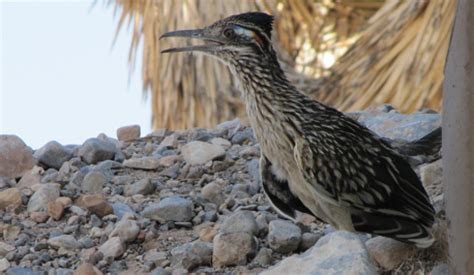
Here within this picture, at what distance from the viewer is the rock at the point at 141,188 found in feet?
21.8

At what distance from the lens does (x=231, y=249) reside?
18.9 feet

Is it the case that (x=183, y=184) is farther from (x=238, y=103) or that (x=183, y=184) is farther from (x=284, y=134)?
(x=238, y=103)

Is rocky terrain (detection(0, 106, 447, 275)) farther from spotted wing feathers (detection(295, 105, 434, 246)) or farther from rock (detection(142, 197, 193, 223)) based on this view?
spotted wing feathers (detection(295, 105, 434, 246))

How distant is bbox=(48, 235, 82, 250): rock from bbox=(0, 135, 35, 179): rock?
1006 mm

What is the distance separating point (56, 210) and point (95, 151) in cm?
86

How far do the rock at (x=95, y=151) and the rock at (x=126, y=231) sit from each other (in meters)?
1.12

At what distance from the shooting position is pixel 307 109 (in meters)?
5.83

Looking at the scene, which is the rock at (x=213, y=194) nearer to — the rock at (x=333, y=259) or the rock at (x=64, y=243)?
the rock at (x=64, y=243)

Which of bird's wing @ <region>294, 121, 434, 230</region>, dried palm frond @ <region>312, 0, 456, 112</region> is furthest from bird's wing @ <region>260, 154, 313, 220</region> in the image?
dried palm frond @ <region>312, 0, 456, 112</region>

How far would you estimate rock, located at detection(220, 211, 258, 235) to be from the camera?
5855 mm

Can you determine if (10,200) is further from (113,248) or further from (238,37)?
(238,37)

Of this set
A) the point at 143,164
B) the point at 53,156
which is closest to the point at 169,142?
the point at 143,164

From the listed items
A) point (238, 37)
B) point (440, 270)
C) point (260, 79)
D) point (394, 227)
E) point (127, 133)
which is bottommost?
point (440, 270)

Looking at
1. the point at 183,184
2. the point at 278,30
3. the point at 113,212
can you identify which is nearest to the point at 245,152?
the point at 183,184
